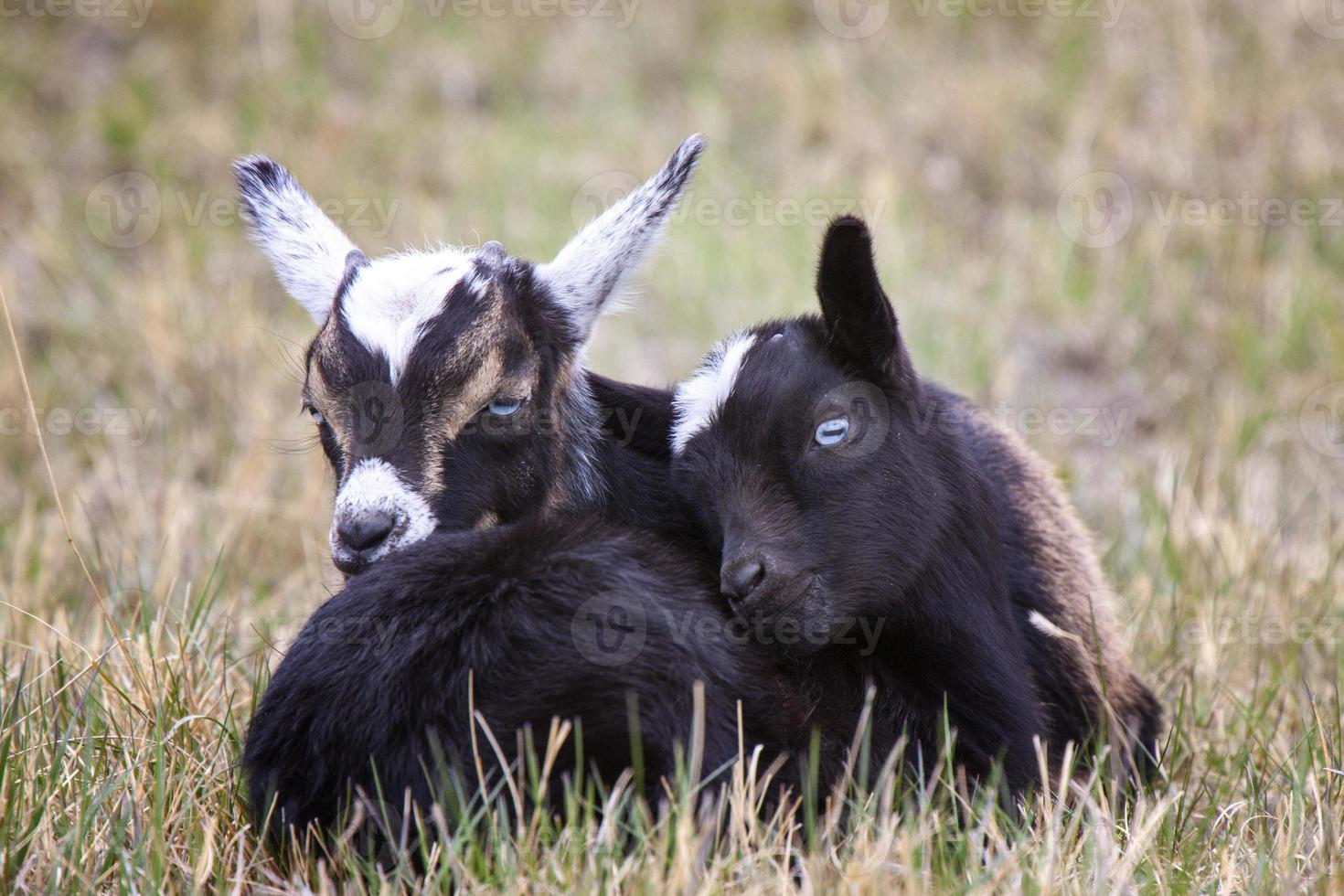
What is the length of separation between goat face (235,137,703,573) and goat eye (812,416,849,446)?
859 millimetres

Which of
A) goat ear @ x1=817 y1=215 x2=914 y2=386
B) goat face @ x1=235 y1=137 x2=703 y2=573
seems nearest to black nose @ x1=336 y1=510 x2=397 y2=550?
goat face @ x1=235 y1=137 x2=703 y2=573

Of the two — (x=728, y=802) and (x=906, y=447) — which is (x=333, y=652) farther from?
(x=906, y=447)

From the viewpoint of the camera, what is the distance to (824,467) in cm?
405

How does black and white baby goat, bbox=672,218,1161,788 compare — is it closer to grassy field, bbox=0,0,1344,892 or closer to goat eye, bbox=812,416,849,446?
goat eye, bbox=812,416,849,446

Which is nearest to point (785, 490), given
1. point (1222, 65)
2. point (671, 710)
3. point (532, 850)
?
point (671, 710)

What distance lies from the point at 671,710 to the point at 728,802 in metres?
0.26

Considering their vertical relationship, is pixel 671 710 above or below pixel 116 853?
above

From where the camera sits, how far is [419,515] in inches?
163

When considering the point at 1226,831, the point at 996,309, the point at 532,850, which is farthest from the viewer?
Result: the point at 996,309

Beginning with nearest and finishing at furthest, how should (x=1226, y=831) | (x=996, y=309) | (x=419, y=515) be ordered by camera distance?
(x=1226, y=831) < (x=419, y=515) < (x=996, y=309)

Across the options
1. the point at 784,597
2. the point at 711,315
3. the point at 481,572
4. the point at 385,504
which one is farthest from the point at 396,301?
the point at 711,315

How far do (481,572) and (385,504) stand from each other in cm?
61

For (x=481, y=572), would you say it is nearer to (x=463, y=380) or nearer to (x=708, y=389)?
(x=463, y=380)

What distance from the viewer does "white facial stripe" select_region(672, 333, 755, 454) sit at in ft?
14.0
